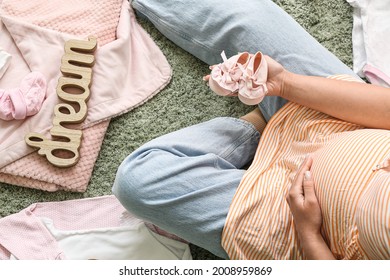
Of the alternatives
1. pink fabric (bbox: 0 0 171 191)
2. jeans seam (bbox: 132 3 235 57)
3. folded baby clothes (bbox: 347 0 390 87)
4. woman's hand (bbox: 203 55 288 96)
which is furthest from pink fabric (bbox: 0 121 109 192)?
folded baby clothes (bbox: 347 0 390 87)

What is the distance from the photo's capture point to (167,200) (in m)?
0.92

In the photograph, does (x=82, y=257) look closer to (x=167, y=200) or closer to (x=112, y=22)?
(x=167, y=200)

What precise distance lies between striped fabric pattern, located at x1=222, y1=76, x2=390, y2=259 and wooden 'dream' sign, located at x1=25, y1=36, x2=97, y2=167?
397mm

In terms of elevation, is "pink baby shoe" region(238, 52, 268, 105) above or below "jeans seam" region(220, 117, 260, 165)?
above

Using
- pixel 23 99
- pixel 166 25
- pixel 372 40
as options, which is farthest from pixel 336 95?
pixel 23 99

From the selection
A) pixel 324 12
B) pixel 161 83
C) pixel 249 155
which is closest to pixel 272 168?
pixel 249 155

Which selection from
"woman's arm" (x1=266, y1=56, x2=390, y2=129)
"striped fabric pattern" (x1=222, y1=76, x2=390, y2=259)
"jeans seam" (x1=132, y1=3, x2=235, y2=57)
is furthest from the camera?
"jeans seam" (x1=132, y1=3, x2=235, y2=57)

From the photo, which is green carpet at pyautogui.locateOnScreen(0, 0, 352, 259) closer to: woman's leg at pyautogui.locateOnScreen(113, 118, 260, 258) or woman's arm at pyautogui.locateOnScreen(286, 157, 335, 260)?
woman's leg at pyautogui.locateOnScreen(113, 118, 260, 258)

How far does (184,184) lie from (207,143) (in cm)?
10

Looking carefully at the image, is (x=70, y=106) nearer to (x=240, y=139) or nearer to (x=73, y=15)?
(x=73, y=15)

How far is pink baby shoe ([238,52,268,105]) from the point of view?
36.3 inches

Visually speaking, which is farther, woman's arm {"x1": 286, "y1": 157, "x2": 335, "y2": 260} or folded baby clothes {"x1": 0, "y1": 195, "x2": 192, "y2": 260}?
folded baby clothes {"x1": 0, "y1": 195, "x2": 192, "y2": 260}

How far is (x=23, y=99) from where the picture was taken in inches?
42.6
